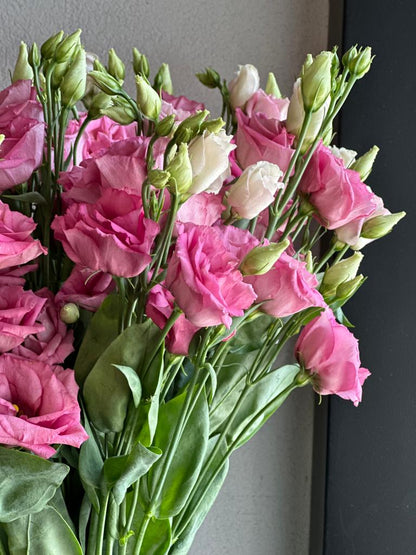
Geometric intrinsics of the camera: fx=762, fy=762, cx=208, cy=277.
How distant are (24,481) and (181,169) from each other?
20cm

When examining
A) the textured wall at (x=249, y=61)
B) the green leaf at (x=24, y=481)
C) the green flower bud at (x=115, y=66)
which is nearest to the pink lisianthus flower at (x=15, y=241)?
the green leaf at (x=24, y=481)

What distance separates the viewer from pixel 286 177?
1.68ft

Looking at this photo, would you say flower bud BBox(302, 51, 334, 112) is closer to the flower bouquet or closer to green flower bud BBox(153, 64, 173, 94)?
the flower bouquet

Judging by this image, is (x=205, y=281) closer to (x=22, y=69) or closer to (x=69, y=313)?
(x=69, y=313)

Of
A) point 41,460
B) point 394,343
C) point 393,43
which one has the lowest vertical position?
point 394,343

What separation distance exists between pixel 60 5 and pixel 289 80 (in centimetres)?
26

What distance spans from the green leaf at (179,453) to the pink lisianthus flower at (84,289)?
0.28ft

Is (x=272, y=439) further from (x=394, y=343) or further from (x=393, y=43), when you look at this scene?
(x=393, y=43)

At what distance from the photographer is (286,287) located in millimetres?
455

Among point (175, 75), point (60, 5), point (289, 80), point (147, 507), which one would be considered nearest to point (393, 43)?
point (289, 80)

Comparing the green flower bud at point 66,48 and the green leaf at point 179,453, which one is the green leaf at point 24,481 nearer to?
the green leaf at point 179,453

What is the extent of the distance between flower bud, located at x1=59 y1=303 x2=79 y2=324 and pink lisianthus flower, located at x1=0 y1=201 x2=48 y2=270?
5 centimetres

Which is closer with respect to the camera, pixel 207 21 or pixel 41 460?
pixel 41 460

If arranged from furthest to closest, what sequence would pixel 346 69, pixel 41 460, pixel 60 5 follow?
A: pixel 60 5
pixel 346 69
pixel 41 460
